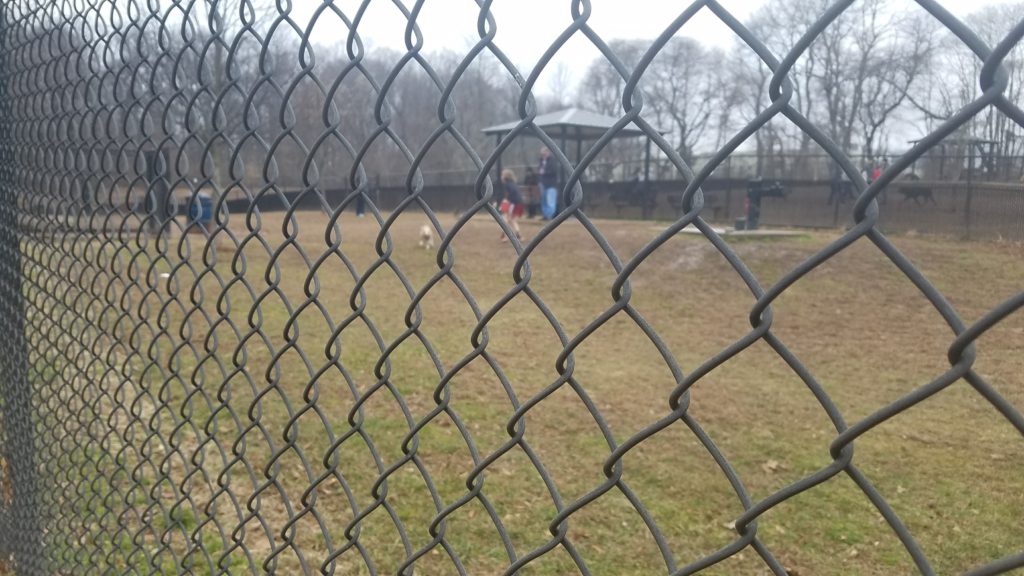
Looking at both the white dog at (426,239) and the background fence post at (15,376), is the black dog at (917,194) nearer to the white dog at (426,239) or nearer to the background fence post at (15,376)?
the white dog at (426,239)

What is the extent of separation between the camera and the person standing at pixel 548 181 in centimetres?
1659

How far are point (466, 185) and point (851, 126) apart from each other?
1500cm

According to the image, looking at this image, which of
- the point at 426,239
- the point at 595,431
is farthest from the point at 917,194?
the point at 595,431

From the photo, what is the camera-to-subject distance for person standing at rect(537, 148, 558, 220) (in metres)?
16.6

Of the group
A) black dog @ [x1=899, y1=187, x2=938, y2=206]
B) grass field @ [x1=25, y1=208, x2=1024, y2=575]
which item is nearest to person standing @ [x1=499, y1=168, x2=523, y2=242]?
grass field @ [x1=25, y1=208, x2=1024, y2=575]

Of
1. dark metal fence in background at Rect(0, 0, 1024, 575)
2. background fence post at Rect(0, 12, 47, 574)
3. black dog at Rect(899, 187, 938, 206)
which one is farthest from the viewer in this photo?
black dog at Rect(899, 187, 938, 206)

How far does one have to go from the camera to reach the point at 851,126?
15.0 m

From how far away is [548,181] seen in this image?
17.5 meters

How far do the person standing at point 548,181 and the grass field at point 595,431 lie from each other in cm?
796

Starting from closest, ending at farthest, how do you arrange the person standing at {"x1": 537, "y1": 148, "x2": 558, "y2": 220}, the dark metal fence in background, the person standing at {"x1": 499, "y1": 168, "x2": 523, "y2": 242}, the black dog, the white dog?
1. the dark metal fence in background
2. the black dog
3. the white dog
4. the person standing at {"x1": 499, "y1": 168, "x2": 523, "y2": 242}
5. the person standing at {"x1": 537, "y1": 148, "x2": 558, "y2": 220}

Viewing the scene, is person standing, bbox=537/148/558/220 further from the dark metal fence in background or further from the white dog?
the dark metal fence in background

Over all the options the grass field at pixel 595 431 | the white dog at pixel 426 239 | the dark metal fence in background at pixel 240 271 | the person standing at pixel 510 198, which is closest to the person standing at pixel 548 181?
the person standing at pixel 510 198

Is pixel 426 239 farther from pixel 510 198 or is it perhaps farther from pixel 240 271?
pixel 240 271

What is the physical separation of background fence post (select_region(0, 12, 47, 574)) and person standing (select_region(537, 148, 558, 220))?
13.6 m
